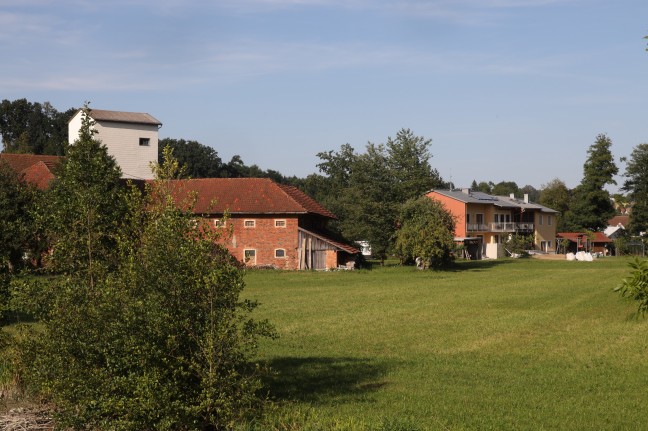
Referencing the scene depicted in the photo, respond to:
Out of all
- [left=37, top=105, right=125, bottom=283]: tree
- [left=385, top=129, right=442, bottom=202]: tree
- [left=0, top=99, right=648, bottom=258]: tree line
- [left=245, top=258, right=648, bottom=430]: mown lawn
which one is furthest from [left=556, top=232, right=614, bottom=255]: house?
[left=37, top=105, right=125, bottom=283]: tree

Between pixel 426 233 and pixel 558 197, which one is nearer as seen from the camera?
pixel 426 233

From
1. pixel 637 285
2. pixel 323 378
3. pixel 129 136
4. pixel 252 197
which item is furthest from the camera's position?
pixel 129 136

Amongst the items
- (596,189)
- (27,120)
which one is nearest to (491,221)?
(596,189)

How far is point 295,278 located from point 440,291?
42.8 ft

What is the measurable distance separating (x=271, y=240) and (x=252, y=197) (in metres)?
4.28

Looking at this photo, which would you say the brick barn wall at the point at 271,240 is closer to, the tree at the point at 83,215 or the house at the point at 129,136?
the house at the point at 129,136

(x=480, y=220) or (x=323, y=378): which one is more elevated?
(x=480, y=220)

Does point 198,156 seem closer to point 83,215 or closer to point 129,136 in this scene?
point 129,136

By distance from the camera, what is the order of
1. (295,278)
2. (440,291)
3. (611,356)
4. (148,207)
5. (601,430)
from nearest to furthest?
1. (601,430)
2. (148,207)
3. (611,356)
4. (440,291)
5. (295,278)

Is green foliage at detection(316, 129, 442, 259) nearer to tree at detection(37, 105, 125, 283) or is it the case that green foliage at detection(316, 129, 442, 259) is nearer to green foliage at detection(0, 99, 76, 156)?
tree at detection(37, 105, 125, 283)

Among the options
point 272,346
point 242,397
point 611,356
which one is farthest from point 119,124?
point 242,397

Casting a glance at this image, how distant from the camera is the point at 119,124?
226ft

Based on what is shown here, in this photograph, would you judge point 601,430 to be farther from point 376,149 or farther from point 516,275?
point 376,149

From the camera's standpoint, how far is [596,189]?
104438 mm
